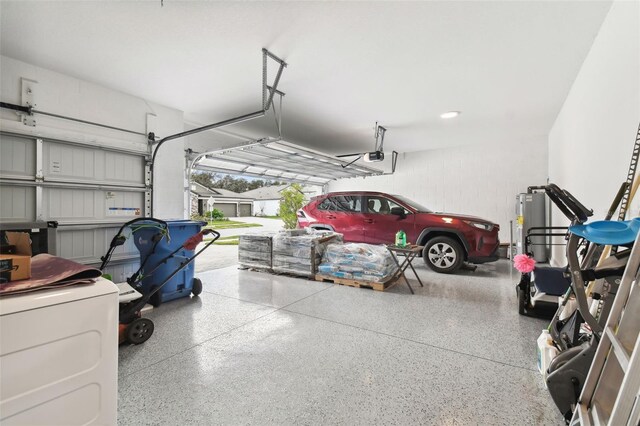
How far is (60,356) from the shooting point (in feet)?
3.29

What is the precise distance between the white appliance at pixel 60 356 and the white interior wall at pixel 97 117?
3343 mm

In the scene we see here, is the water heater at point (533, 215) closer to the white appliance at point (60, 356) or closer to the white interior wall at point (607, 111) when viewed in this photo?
the white interior wall at point (607, 111)

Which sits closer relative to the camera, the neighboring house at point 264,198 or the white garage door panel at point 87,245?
the white garage door panel at point 87,245

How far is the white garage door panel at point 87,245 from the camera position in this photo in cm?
349

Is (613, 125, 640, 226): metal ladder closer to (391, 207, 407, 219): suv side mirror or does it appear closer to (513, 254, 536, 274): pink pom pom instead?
(513, 254, 536, 274): pink pom pom

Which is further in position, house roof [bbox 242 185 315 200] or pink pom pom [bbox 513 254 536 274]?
house roof [bbox 242 185 315 200]

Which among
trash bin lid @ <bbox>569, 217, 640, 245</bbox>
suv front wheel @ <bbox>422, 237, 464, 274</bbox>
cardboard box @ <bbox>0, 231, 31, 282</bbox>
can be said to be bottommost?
suv front wheel @ <bbox>422, 237, 464, 274</bbox>

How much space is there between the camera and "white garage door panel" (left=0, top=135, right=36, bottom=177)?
303 cm

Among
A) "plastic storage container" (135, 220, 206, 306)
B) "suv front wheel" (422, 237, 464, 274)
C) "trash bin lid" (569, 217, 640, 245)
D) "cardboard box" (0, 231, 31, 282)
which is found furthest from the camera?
"suv front wheel" (422, 237, 464, 274)

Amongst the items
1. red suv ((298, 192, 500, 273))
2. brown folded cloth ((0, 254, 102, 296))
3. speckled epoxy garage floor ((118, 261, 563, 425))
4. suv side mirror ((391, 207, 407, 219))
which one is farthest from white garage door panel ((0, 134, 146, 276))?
suv side mirror ((391, 207, 407, 219))

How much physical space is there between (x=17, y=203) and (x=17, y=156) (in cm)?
54

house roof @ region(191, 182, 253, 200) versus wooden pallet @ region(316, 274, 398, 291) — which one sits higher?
house roof @ region(191, 182, 253, 200)

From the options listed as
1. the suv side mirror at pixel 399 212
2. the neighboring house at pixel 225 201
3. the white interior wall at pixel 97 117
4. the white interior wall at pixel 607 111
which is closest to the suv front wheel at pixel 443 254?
the suv side mirror at pixel 399 212

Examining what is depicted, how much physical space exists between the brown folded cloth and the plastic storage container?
192cm
